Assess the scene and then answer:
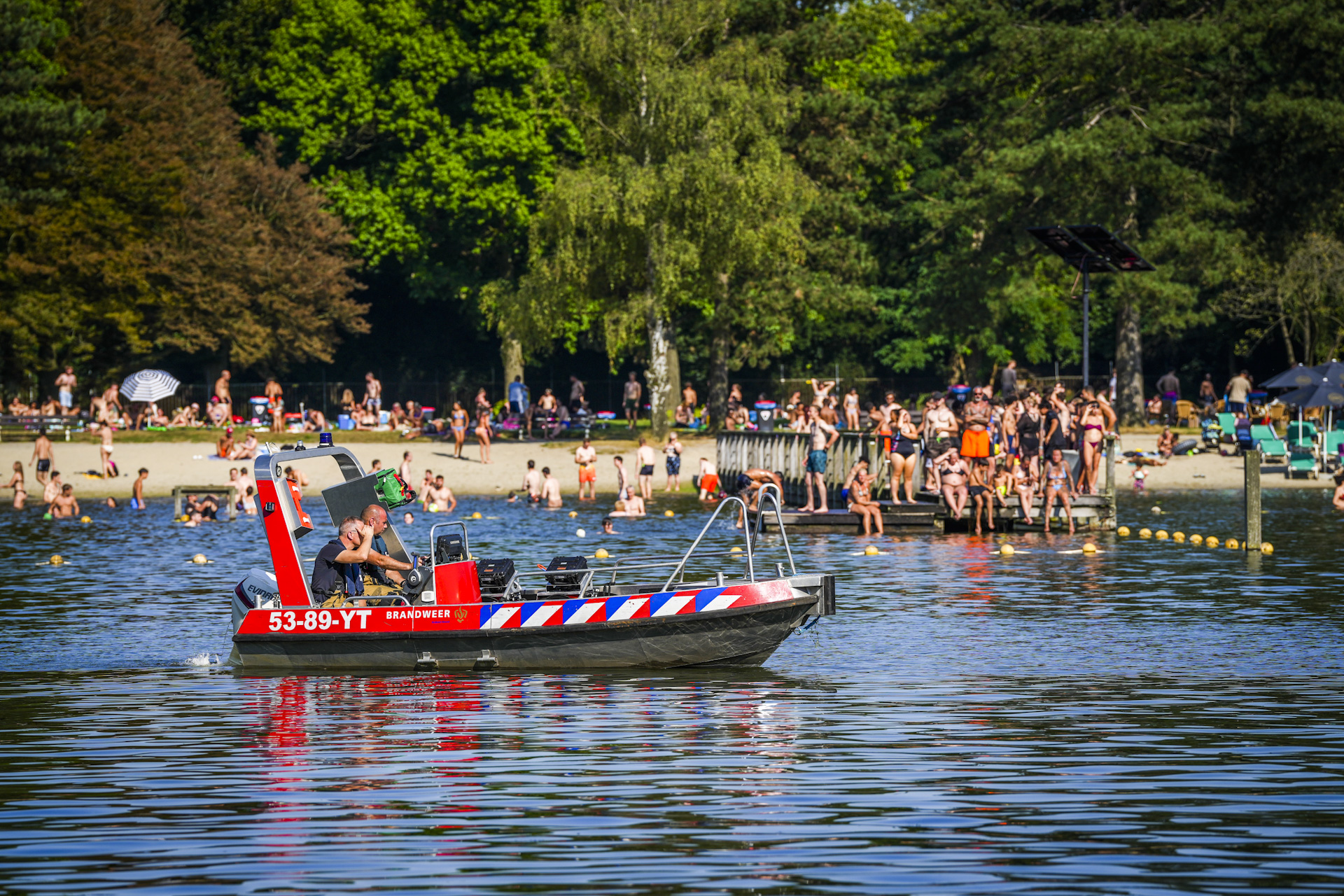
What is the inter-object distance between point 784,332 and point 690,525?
Answer: 25699 millimetres

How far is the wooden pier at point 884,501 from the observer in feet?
102

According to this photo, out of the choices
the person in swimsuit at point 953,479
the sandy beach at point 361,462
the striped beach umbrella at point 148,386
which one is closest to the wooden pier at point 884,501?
the person in swimsuit at point 953,479

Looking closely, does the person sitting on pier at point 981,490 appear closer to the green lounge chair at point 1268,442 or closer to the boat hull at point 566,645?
the boat hull at point 566,645

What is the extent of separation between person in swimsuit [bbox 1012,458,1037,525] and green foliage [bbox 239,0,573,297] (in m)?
31.4

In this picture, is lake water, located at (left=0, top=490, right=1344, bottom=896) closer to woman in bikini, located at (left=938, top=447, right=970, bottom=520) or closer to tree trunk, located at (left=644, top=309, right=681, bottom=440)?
woman in bikini, located at (left=938, top=447, right=970, bottom=520)

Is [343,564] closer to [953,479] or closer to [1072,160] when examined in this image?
[953,479]

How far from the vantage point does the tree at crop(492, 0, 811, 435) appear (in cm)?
4916

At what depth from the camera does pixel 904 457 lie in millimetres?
32094

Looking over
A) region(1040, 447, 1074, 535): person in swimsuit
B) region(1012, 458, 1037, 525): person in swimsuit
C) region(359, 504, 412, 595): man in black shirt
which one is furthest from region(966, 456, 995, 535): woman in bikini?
region(359, 504, 412, 595): man in black shirt

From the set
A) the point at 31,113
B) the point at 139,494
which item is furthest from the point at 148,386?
the point at 139,494

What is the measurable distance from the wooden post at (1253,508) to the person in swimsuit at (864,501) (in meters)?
6.63

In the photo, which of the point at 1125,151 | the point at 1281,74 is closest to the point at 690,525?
the point at 1125,151

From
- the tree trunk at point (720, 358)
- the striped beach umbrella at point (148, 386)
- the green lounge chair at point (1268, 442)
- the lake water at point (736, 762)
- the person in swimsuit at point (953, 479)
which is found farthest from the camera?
the tree trunk at point (720, 358)

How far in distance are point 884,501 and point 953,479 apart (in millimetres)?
2235
